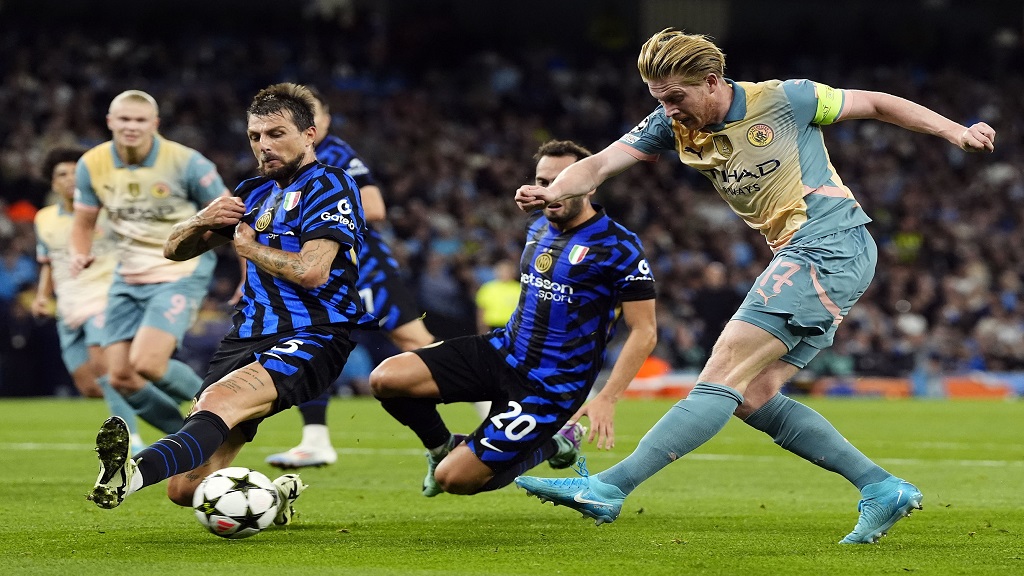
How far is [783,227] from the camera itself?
5453mm

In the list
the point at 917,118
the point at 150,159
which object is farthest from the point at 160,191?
the point at 917,118

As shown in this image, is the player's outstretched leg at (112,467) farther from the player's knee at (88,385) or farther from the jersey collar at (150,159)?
the player's knee at (88,385)

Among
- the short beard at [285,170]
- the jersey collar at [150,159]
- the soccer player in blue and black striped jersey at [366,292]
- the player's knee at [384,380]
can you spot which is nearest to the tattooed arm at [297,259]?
the short beard at [285,170]

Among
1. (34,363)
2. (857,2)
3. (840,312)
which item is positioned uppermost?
(857,2)

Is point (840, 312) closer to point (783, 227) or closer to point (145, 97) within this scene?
point (783, 227)

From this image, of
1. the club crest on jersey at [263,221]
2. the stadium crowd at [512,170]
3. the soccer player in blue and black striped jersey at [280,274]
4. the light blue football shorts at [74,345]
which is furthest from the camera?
the stadium crowd at [512,170]

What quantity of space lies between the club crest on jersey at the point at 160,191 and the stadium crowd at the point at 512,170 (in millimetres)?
9057

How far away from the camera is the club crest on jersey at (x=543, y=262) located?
6.41 m

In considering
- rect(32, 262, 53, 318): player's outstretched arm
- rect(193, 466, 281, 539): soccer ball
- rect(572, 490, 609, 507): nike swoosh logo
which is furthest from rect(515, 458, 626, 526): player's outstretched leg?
rect(32, 262, 53, 318): player's outstretched arm

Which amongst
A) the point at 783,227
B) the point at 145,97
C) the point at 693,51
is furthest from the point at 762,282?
the point at 145,97

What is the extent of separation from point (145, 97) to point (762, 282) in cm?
466

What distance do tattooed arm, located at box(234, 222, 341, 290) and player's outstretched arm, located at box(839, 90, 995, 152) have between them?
2.11 m

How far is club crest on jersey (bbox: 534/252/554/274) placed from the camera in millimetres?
6410

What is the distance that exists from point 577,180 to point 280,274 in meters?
1.23
